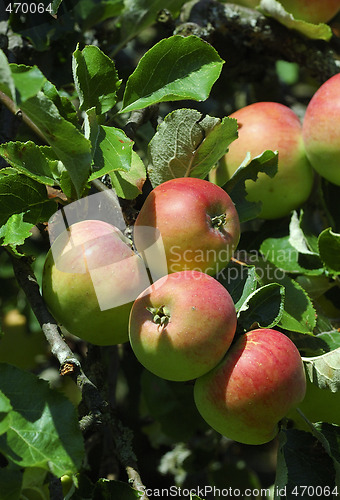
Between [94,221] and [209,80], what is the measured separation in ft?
0.78

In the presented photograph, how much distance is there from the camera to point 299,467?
72 centimetres

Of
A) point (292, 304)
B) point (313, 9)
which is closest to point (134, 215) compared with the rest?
point (292, 304)

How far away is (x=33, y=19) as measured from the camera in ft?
3.35

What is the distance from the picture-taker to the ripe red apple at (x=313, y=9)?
3.59ft


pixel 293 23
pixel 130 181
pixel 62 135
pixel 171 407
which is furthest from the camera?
pixel 171 407

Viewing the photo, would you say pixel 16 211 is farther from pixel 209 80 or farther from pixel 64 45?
pixel 64 45

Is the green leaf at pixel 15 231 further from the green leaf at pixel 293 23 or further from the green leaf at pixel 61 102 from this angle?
the green leaf at pixel 293 23

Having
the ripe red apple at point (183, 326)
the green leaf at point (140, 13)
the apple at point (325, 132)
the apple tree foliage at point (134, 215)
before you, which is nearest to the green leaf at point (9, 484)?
the apple tree foliage at point (134, 215)

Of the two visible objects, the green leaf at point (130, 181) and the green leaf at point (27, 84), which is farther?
the green leaf at point (130, 181)

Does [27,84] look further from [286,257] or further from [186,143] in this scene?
[286,257]

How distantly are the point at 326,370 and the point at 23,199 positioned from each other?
1.45ft

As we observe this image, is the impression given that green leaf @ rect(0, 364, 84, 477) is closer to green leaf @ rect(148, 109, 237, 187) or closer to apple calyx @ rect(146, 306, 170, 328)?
apple calyx @ rect(146, 306, 170, 328)

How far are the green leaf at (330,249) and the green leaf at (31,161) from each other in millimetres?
402

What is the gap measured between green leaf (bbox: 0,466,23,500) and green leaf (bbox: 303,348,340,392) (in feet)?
1.26
